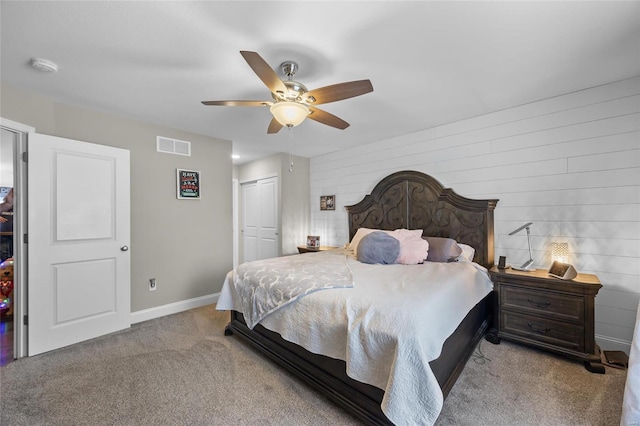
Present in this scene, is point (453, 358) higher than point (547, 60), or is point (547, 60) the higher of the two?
point (547, 60)

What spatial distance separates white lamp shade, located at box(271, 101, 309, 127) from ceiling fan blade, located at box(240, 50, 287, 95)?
9 cm

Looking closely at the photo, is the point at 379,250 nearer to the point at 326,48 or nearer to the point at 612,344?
the point at 326,48

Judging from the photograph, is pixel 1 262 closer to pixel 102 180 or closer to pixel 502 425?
pixel 102 180

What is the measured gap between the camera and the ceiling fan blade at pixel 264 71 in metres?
1.51

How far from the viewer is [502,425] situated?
5.22 ft

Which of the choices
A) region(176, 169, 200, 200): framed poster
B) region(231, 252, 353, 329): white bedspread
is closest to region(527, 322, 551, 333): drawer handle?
region(231, 252, 353, 329): white bedspread

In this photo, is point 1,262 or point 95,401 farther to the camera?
point 1,262

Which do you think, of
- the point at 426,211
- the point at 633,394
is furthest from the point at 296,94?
the point at 633,394

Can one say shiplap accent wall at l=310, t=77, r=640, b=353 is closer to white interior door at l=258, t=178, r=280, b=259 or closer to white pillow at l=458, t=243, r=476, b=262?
white pillow at l=458, t=243, r=476, b=262

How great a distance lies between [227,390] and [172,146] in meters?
3.00

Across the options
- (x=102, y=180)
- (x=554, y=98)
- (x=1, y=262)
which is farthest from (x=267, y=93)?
(x=1, y=262)

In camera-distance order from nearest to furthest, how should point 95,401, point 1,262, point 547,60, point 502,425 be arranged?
point 502,425 < point 95,401 < point 547,60 < point 1,262

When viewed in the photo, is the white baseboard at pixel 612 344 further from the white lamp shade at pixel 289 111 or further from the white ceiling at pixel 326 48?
the white lamp shade at pixel 289 111

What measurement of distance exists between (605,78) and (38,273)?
17.9ft
